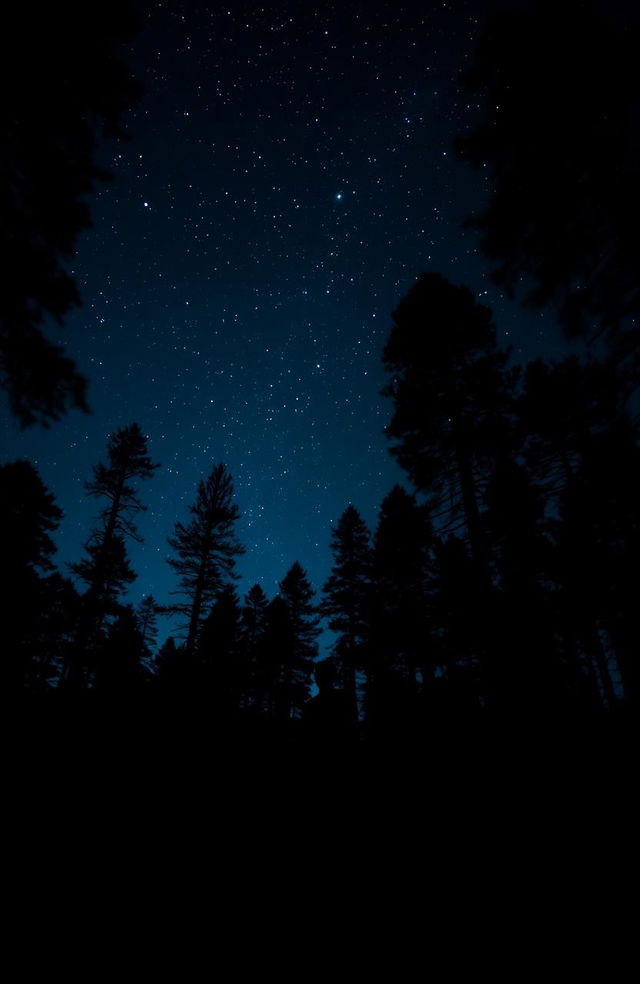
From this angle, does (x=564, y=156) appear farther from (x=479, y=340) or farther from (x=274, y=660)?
(x=274, y=660)

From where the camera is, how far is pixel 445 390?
11445mm

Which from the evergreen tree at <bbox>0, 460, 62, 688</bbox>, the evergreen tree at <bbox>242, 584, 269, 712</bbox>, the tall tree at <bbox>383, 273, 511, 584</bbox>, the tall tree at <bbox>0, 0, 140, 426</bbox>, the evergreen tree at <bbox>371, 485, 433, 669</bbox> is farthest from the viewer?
the evergreen tree at <bbox>242, 584, 269, 712</bbox>

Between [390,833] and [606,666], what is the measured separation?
2242cm

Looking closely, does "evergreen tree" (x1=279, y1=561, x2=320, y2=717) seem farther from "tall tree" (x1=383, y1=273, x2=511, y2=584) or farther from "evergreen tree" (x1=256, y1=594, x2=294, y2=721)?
"tall tree" (x1=383, y1=273, x2=511, y2=584)

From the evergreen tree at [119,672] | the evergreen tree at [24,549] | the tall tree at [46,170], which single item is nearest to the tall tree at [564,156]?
the tall tree at [46,170]

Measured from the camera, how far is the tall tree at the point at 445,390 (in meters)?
10.6

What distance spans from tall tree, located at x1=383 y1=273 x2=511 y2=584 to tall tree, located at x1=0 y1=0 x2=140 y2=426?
8.39m

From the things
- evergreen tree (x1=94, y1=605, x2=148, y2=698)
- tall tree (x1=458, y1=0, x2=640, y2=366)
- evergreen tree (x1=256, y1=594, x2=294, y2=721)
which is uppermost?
tall tree (x1=458, y1=0, x2=640, y2=366)

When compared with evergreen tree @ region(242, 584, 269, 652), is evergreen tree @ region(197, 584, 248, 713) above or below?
below

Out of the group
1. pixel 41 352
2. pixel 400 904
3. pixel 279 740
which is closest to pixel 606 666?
pixel 279 740

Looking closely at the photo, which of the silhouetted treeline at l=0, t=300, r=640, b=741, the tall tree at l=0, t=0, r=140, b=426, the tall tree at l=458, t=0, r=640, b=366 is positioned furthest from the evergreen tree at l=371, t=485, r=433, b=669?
the tall tree at l=0, t=0, r=140, b=426

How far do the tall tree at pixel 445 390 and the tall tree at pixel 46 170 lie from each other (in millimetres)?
8389

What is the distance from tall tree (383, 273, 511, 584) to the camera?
34.9 feet

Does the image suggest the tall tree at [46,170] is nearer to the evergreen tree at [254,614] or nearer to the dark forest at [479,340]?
the dark forest at [479,340]
